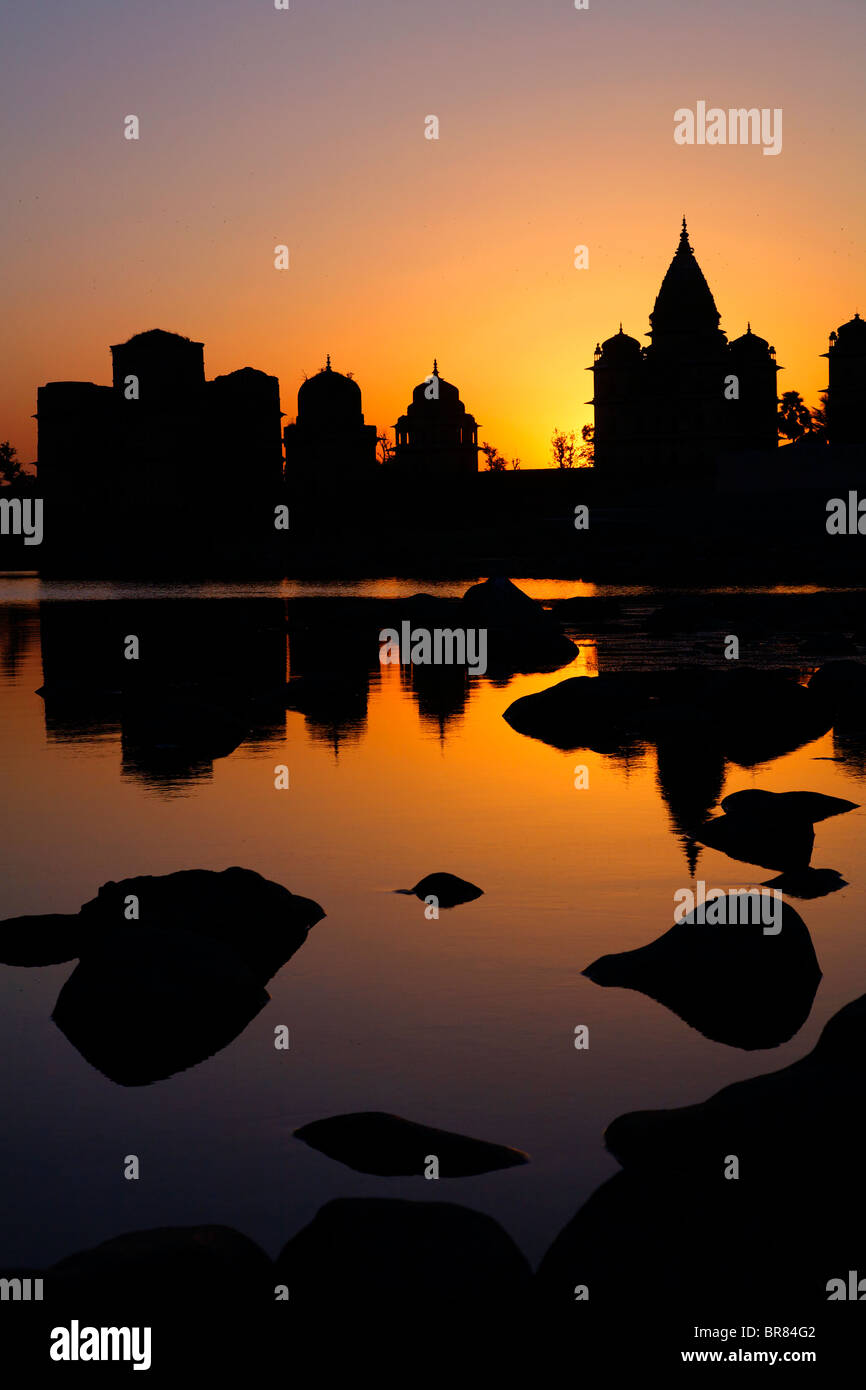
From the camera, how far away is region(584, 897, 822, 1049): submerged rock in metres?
6.12

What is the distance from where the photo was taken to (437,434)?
10875 cm

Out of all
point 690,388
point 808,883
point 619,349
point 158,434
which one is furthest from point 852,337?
point 808,883

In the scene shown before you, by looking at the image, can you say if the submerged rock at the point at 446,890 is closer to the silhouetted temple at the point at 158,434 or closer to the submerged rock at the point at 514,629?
the submerged rock at the point at 514,629

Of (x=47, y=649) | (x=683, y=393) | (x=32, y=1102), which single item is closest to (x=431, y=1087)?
(x=32, y=1102)

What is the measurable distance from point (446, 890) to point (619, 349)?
89737 millimetres

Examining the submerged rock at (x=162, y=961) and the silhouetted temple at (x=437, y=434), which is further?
the silhouetted temple at (x=437, y=434)

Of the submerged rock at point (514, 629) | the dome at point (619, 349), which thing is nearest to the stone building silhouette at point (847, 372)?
the dome at point (619, 349)

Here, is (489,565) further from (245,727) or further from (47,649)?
(245,727)

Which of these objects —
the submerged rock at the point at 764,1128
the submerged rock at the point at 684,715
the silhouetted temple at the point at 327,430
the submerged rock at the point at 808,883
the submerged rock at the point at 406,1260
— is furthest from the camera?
the silhouetted temple at the point at 327,430

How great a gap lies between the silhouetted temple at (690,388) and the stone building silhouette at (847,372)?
4925 mm

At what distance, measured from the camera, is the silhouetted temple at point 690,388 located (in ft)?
283

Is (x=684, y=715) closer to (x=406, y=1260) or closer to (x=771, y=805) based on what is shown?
(x=771, y=805)

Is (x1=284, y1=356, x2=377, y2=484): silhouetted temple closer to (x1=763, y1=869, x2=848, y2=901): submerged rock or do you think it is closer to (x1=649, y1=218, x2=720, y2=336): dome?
(x1=649, y1=218, x2=720, y2=336): dome

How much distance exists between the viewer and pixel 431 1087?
551 centimetres
